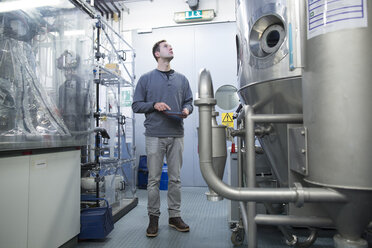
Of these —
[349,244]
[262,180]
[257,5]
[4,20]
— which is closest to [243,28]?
[257,5]

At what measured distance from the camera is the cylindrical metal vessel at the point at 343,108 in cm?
53

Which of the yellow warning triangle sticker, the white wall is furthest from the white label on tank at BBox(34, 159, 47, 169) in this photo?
the white wall

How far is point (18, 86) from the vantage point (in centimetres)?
117

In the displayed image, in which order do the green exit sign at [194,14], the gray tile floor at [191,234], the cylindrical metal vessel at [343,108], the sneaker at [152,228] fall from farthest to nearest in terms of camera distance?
1. the green exit sign at [194,14]
2. the sneaker at [152,228]
3. the gray tile floor at [191,234]
4. the cylindrical metal vessel at [343,108]

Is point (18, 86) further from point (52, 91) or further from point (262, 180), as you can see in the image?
point (262, 180)

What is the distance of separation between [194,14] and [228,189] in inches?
129

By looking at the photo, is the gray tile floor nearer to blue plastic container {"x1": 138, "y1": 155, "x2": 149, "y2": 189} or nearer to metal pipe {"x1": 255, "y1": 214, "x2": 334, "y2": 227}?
metal pipe {"x1": 255, "y1": 214, "x2": 334, "y2": 227}

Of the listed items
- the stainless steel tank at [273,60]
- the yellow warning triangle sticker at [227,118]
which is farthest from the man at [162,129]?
the yellow warning triangle sticker at [227,118]

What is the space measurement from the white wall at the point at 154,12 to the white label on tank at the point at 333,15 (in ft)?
10.7

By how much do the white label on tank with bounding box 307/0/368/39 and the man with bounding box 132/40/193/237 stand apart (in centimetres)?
107

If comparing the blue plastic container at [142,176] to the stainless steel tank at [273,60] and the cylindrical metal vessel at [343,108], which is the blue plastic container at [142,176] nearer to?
the stainless steel tank at [273,60]

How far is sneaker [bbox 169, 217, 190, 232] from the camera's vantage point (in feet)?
5.42

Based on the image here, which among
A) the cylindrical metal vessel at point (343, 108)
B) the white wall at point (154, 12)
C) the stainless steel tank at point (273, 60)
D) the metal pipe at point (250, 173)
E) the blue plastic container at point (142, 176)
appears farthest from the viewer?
the white wall at point (154, 12)

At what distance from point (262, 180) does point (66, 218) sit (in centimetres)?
119
